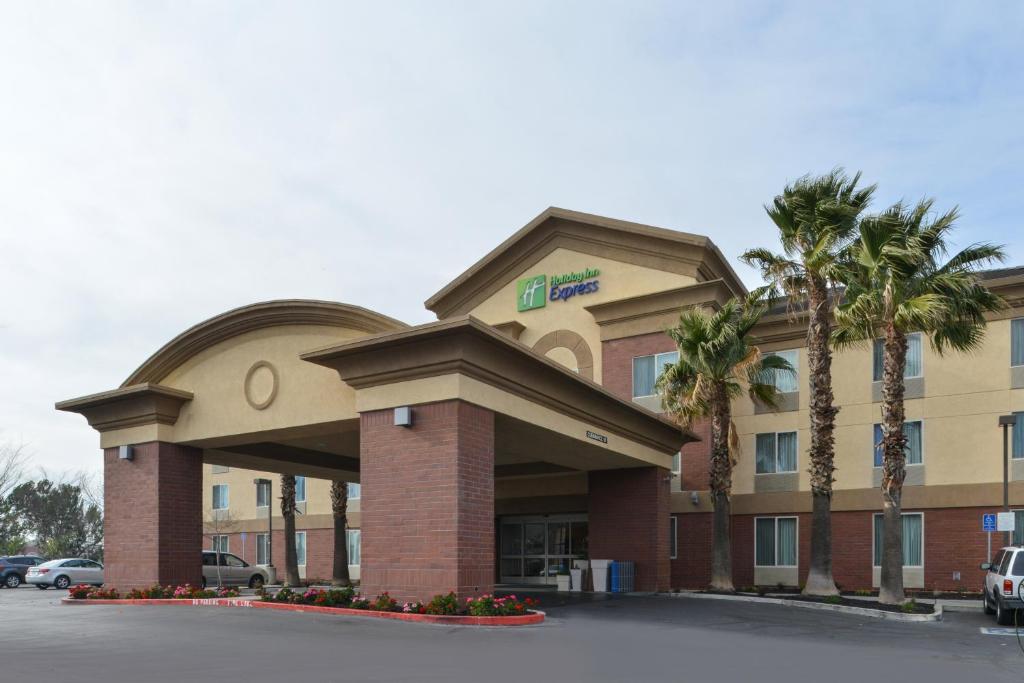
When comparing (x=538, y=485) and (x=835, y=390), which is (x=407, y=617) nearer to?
(x=538, y=485)

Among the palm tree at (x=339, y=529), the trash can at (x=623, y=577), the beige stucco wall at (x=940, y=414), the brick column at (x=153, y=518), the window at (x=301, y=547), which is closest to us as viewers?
the brick column at (x=153, y=518)

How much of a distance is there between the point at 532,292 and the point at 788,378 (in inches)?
407

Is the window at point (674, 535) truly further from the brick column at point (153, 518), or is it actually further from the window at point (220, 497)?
the window at point (220, 497)

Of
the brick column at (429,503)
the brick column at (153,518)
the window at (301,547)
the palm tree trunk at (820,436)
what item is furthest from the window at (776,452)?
the window at (301,547)

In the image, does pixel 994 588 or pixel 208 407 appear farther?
pixel 208 407

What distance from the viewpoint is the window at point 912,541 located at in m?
30.4

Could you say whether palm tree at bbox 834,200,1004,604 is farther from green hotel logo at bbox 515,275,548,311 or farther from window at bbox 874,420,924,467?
green hotel logo at bbox 515,275,548,311

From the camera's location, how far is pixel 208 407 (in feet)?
77.4

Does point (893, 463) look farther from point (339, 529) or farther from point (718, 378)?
point (339, 529)

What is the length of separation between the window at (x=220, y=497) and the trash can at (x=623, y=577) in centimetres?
2972

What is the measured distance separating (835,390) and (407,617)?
20685 mm

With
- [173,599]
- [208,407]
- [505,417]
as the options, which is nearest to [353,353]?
[505,417]

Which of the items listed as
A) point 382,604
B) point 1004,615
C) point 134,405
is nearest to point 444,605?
point 382,604

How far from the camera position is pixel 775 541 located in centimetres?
3297
